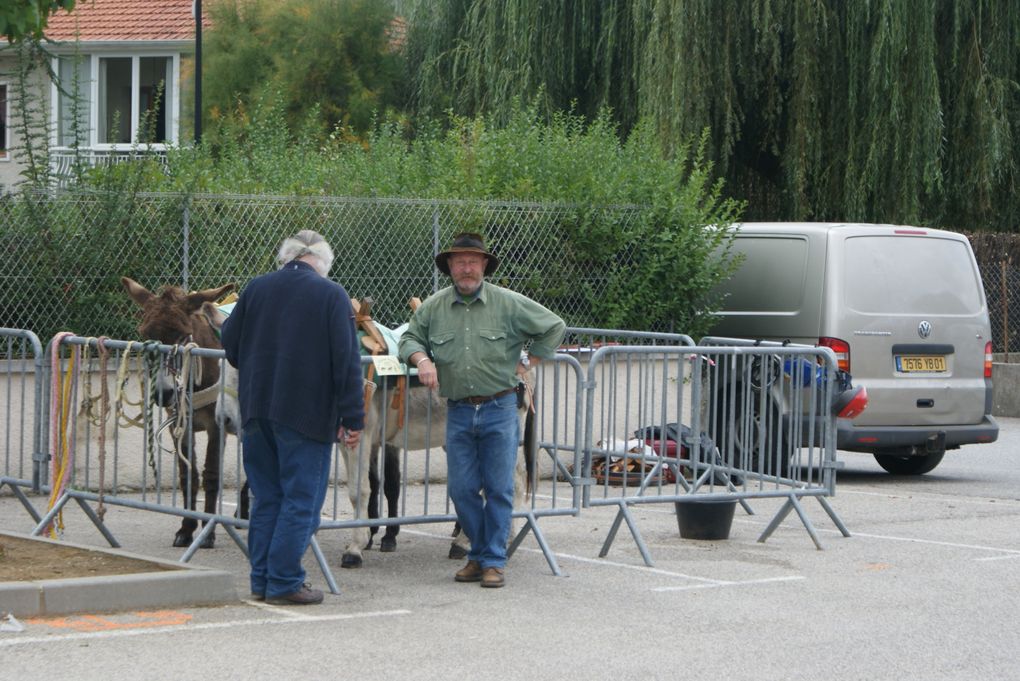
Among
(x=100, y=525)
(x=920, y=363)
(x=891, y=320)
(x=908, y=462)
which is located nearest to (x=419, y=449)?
(x=100, y=525)

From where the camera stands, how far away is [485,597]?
8.52m

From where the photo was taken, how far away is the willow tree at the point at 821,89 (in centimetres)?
2153

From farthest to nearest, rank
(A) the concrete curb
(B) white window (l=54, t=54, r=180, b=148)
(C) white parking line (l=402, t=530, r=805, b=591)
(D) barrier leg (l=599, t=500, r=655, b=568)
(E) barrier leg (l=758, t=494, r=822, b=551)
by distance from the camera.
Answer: (B) white window (l=54, t=54, r=180, b=148), (E) barrier leg (l=758, t=494, r=822, b=551), (D) barrier leg (l=599, t=500, r=655, b=568), (C) white parking line (l=402, t=530, r=805, b=591), (A) the concrete curb

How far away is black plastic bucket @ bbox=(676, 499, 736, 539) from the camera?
420 inches

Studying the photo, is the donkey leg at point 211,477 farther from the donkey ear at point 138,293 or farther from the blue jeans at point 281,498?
the blue jeans at point 281,498

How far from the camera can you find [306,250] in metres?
8.27

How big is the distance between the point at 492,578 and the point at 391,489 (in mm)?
1519

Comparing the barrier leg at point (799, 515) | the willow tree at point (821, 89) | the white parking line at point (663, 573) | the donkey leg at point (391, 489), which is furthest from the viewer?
the willow tree at point (821, 89)

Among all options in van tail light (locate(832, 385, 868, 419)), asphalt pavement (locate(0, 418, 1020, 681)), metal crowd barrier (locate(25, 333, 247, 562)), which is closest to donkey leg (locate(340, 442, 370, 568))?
asphalt pavement (locate(0, 418, 1020, 681))

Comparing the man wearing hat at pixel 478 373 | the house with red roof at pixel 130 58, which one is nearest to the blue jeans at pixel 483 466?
the man wearing hat at pixel 478 373

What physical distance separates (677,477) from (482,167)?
17.5ft

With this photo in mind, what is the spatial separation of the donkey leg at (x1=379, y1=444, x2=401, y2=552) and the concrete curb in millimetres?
2001

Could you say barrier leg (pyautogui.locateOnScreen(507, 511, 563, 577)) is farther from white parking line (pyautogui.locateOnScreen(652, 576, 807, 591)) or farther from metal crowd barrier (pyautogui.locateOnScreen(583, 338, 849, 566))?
white parking line (pyautogui.locateOnScreen(652, 576, 807, 591))

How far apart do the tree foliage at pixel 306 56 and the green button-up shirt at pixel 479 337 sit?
78.4 ft
